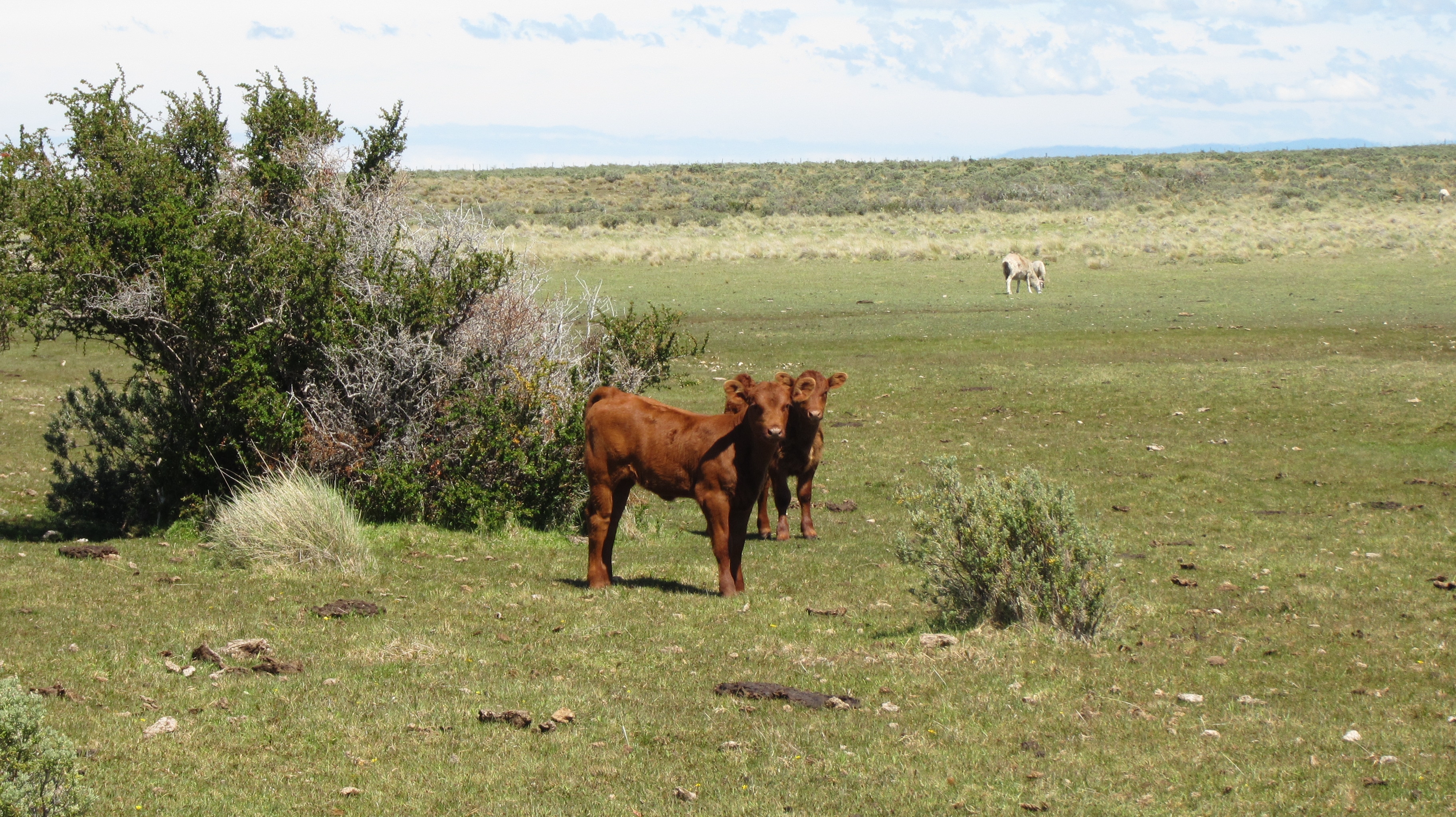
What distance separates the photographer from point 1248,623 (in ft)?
35.1

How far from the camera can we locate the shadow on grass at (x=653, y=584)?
12.0m

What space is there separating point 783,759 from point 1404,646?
566 cm

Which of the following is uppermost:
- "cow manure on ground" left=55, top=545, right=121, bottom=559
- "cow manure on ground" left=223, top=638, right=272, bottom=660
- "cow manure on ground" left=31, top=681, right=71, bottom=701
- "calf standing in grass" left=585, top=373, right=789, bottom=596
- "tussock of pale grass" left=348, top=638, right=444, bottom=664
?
"calf standing in grass" left=585, top=373, right=789, bottom=596

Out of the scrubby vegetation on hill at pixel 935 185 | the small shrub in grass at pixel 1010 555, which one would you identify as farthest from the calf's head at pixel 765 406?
the scrubby vegetation on hill at pixel 935 185

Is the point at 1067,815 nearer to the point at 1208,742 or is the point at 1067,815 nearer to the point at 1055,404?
the point at 1208,742

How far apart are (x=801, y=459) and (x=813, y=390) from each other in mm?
2167

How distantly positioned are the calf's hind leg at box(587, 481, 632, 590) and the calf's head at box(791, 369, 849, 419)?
1995 millimetres

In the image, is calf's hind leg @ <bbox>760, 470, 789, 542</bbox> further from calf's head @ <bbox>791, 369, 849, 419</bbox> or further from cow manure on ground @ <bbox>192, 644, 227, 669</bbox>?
cow manure on ground @ <bbox>192, 644, 227, 669</bbox>

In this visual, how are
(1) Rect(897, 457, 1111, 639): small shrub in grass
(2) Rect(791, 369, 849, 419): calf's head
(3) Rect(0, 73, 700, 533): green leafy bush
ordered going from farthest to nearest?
(3) Rect(0, 73, 700, 533): green leafy bush, (2) Rect(791, 369, 849, 419): calf's head, (1) Rect(897, 457, 1111, 639): small shrub in grass

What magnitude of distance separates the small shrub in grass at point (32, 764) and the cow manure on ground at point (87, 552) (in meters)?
8.52

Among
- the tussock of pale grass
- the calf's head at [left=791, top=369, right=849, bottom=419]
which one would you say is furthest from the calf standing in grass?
the tussock of pale grass

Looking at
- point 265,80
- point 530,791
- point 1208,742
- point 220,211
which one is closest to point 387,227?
point 220,211

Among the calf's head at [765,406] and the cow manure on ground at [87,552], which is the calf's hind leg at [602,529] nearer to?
the calf's head at [765,406]

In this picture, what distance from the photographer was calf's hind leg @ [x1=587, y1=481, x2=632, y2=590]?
1188cm
